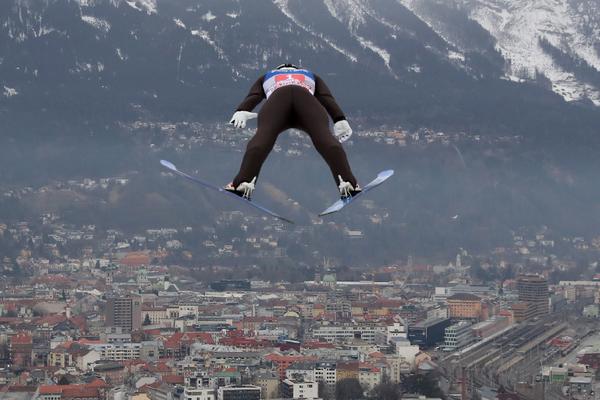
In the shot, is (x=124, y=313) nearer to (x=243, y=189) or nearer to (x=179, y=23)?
(x=179, y=23)

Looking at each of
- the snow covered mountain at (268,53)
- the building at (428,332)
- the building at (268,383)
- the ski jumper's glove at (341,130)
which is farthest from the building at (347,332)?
the ski jumper's glove at (341,130)

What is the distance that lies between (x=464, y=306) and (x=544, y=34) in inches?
1041

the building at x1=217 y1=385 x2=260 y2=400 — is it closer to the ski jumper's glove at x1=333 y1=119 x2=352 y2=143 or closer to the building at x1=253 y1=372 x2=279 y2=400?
the building at x1=253 y1=372 x2=279 y2=400

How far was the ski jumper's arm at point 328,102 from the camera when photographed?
1174 cm

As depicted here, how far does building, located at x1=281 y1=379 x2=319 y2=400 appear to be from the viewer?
4438 centimetres

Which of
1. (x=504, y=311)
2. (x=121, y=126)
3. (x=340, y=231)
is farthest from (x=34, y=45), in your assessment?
(x=504, y=311)

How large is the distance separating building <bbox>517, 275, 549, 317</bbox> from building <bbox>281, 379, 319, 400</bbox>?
17110 millimetres

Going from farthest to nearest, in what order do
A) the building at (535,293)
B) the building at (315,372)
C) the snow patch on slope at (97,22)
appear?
the snow patch on slope at (97,22)
the building at (535,293)
the building at (315,372)

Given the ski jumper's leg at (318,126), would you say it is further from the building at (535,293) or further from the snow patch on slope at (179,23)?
the snow patch on slope at (179,23)

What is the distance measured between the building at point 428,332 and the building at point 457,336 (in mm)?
173

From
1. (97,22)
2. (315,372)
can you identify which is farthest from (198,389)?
(97,22)

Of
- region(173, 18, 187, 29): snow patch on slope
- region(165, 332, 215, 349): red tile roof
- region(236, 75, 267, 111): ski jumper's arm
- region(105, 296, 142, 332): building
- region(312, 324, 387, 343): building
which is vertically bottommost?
region(236, 75, 267, 111): ski jumper's arm

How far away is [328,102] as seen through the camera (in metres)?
11.7

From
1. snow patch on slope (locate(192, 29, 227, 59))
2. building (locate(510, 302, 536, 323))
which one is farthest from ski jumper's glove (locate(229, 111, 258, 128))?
snow patch on slope (locate(192, 29, 227, 59))
